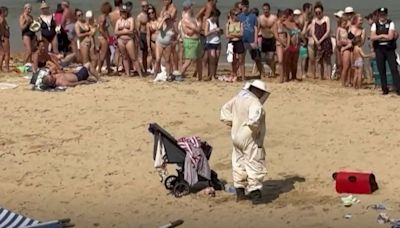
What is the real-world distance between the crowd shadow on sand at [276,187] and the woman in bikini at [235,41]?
670 centimetres

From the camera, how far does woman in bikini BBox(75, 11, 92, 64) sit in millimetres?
19750

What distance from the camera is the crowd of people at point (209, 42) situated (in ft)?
60.7

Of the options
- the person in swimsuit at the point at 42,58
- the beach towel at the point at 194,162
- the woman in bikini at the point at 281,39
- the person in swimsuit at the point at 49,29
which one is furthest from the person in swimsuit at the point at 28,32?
the beach towel at the point at 194,162

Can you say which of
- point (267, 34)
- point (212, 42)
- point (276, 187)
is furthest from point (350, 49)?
point (276, 187)

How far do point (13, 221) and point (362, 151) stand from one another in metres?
5.22

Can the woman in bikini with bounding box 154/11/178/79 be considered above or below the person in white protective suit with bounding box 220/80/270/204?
above

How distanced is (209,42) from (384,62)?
347 cm

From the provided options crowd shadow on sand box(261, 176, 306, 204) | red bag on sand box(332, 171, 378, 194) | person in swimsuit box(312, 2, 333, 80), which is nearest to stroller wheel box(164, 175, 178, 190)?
crowd shadow on sand box(261, 176, 306, 204)

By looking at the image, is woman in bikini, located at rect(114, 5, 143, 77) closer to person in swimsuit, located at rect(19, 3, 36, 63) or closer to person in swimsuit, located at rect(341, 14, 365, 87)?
person in swimsuit, located at rect(19, 3, 36, 63)

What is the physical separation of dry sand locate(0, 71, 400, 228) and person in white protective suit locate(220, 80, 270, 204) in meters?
0.31

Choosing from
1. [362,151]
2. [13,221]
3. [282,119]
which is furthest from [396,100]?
[13,221]

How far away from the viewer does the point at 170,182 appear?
1184 cm

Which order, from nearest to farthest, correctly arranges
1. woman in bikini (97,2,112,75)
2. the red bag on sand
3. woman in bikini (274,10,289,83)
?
the red bag on sand
woman in bikini (274,10,289,83)
woman in bikini (97,2,112,75)

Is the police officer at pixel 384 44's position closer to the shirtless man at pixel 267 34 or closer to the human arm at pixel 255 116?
the shirtless man at pixel 267 34
